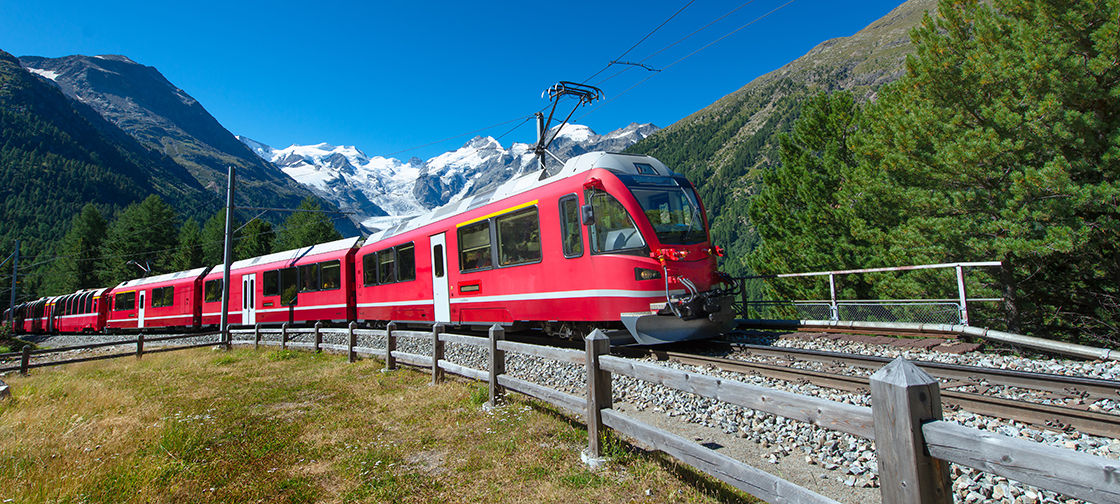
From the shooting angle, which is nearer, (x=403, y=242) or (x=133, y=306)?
(x=403, y=242)

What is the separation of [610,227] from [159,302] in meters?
26.9

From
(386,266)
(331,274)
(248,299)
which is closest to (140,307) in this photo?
(248,299)

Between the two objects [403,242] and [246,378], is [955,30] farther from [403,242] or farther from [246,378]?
[246,378]

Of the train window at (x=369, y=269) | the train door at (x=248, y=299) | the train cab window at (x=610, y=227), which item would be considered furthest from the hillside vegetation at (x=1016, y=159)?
the train door at (x=248, y=299)

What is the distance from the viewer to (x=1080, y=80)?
9539mm

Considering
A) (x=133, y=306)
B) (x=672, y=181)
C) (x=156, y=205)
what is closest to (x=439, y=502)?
(x=672, y=181)

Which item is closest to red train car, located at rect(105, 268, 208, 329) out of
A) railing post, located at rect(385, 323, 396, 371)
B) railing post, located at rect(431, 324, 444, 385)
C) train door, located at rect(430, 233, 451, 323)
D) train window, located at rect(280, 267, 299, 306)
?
train window, located at rect(280, 267, 299, 306)

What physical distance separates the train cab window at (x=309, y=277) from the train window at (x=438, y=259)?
7.56m

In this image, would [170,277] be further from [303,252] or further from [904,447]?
[904,447]

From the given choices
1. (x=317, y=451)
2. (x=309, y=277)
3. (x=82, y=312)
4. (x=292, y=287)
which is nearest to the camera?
(x=317, y=451)

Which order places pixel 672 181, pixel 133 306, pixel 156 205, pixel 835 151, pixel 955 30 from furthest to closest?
pixel 156 205 < pixel 133 306 < pixel 835 151 < pixel 955 30 < pixel 672 181

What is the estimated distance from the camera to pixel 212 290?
22219 millimetres

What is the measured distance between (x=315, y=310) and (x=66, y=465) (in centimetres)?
1396

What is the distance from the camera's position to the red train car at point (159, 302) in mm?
23312
